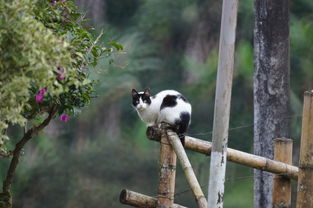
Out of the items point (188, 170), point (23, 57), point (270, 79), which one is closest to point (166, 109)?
point (188, 170)

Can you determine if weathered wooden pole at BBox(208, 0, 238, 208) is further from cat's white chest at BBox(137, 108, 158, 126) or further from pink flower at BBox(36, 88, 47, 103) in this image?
cat's white chest at BBox(137, 108, 158, 126)

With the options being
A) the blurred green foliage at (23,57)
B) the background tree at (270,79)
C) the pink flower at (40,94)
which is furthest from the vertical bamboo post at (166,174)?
the background tree at (270,79)

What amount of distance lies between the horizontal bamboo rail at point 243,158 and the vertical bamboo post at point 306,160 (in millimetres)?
573

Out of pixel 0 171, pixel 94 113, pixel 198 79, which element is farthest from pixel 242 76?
pixel 0 171

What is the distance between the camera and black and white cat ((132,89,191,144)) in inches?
259

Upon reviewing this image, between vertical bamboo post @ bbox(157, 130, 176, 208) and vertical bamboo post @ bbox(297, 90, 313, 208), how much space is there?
0.91 metres

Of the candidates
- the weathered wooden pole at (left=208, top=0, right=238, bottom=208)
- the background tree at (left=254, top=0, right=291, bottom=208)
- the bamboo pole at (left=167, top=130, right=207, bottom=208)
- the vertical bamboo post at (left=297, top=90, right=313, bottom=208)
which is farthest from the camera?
the background tree at (left=254, top=0, right=291, bottom=208)

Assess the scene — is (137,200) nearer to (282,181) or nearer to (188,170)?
(188,170)

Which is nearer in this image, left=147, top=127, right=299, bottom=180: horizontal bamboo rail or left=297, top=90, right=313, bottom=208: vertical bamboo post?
left=297, top=90, right=313, bottom=208: vertical bamboo post

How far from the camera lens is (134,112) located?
1493cm

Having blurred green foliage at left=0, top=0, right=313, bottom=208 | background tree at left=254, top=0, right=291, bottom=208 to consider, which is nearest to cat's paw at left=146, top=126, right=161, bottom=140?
background tree at left=254, top=0, right=291, bottom=208

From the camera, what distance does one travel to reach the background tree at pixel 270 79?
28.1ft

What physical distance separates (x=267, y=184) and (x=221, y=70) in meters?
3.24

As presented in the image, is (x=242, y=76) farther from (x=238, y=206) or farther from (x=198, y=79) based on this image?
(x=238, y=206)
